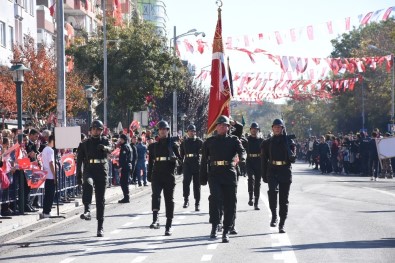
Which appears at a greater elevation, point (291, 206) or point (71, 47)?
point (71, 47)

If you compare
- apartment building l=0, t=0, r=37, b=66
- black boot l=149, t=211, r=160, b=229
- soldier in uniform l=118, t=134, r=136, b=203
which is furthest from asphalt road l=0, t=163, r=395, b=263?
apartment building l=0, t=0, r=37, b=66

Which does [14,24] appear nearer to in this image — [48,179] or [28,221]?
[48,179]

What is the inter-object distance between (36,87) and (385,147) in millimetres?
17047

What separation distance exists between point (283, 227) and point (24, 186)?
23.8ft

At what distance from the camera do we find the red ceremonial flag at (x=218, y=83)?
21745 millimetres

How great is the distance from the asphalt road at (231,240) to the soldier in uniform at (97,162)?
617 millimetres

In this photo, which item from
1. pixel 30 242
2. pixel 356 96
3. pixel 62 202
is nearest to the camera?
pixel 30 242

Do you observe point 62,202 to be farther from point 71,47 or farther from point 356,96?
point 356,96

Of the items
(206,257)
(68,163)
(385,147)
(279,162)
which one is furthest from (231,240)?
(385,147)

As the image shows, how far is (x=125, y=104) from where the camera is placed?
5600 cm

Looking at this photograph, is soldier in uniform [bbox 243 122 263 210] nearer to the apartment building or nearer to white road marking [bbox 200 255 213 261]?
white road marking [bbox 200 255 213 261]

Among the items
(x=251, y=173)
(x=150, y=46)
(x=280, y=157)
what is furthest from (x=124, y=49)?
(x=280, y=157)

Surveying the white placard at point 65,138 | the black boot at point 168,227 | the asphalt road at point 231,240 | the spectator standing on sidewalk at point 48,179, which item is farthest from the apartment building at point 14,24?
the black boot at point 168,227

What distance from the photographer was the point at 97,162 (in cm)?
1755
